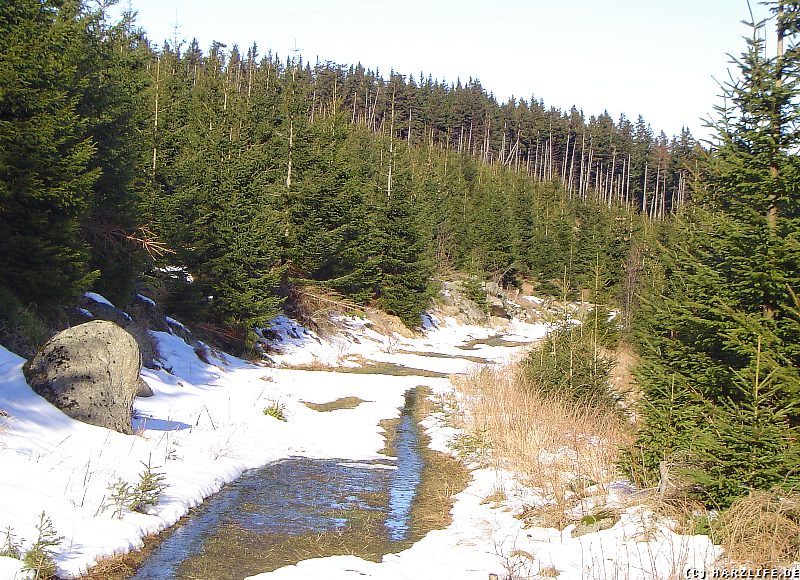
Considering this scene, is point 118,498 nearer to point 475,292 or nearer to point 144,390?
point 144,390

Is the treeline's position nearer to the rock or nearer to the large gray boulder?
the rock

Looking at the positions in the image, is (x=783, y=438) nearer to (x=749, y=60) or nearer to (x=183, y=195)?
(x=749, y=60)

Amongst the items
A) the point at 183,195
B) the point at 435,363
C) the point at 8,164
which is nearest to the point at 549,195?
the point at 435,363

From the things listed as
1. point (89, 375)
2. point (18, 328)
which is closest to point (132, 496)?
point (89, 375)

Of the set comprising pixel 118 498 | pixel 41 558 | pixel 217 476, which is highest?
pixel 41 558

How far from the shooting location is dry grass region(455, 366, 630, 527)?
934 cm

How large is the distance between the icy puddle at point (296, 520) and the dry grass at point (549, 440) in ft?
4.69

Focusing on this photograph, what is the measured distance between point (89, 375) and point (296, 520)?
13.7 ft

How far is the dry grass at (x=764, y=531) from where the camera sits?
19.7ft

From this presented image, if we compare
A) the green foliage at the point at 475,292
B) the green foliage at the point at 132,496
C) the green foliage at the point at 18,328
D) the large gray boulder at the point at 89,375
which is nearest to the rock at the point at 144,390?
the green foliage at the point at 18,328

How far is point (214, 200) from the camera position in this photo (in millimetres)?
24344

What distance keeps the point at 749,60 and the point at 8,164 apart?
13.4 meters

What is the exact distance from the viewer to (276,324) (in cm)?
2958

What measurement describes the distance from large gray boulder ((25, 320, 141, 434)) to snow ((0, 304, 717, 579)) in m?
0.27
